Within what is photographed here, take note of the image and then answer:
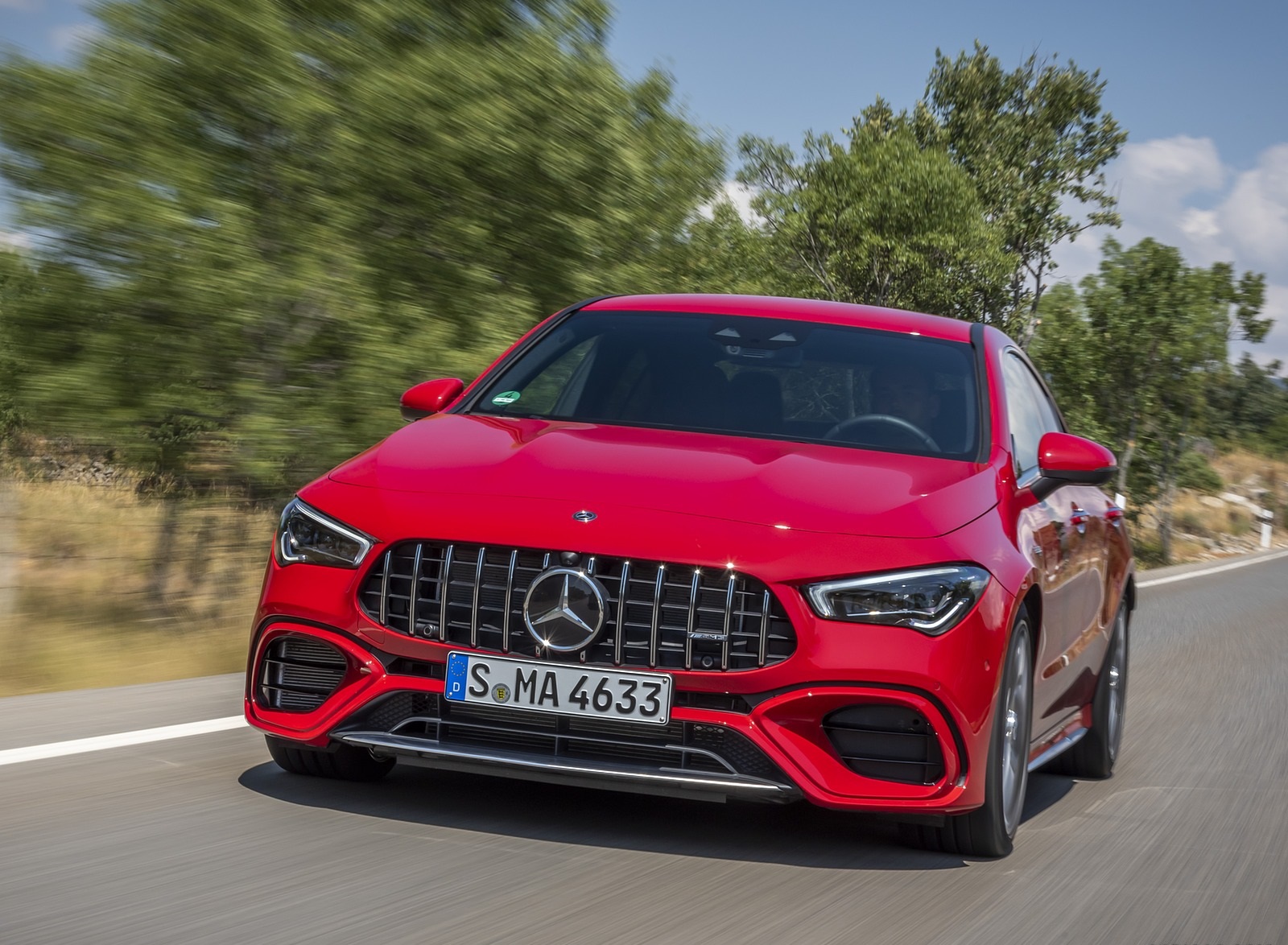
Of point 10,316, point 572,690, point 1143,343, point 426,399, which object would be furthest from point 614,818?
point 1143,343

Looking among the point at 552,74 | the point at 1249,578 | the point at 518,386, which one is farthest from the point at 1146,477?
the point at 518,386

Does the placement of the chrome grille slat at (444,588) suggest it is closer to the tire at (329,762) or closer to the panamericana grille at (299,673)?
the panamericana grille at (299,673)

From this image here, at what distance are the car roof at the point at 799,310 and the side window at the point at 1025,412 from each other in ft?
0.75

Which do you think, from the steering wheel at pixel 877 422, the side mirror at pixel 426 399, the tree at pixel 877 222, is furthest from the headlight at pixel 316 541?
the tree at pixel 877 222

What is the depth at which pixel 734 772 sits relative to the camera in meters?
4.12

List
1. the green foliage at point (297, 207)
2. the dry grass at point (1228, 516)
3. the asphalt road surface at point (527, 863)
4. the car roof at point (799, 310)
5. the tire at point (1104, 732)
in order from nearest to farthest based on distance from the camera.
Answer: the asphalt road surface at point (527, 863)
the car roof at point (799, 310)
the tire at point (1104, 732)
the green foliage at point (297, 207)
the dry grass at point (1228, 516)

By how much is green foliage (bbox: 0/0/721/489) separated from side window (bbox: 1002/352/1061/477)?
4.23m

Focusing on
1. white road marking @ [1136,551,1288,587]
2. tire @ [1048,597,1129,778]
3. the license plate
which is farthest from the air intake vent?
white road marking @ [1136,551,1288,587]

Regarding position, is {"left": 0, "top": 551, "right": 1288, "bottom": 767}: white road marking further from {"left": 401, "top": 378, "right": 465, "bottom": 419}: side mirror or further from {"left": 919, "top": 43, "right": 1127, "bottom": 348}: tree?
{"left": 919, "top": 43, "right": 1127, "bottom": 348}: tree

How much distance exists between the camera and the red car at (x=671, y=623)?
13.5 feet

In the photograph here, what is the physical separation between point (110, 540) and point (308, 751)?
6.12 m

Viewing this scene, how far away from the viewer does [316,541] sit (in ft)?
14.6

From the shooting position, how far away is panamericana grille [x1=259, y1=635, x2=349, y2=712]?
4406mm

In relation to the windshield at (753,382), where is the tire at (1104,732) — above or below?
below
